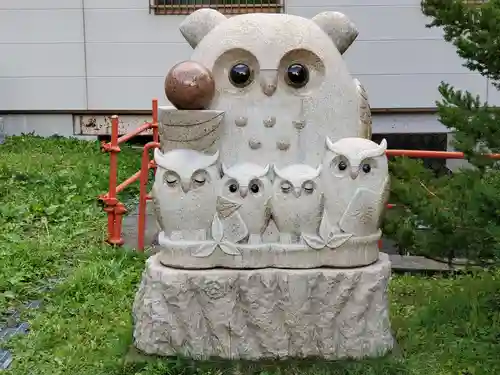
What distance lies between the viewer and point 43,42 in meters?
9.91

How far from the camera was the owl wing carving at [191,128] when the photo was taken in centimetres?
365

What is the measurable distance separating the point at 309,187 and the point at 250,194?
283mm

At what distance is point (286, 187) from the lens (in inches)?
142

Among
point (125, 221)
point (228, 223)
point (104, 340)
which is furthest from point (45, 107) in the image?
point (228, 223)

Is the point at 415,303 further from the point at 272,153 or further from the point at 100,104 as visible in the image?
the point at 100,104

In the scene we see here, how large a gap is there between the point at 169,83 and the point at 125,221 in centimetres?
376

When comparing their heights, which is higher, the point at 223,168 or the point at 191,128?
the point at 191,128

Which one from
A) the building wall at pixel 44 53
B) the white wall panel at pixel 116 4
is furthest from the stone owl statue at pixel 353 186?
the building wall at pixel 44 53

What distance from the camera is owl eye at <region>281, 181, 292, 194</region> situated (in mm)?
3619

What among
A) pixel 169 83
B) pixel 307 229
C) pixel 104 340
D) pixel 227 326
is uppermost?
pixel 169 83

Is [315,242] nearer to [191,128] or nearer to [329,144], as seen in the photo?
[329,144]

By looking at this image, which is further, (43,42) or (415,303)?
(43,42)

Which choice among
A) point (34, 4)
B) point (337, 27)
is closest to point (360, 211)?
point (337, 27)

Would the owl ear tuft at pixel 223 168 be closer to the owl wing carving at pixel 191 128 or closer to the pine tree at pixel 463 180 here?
the owl wing carving at pixel 191 128
